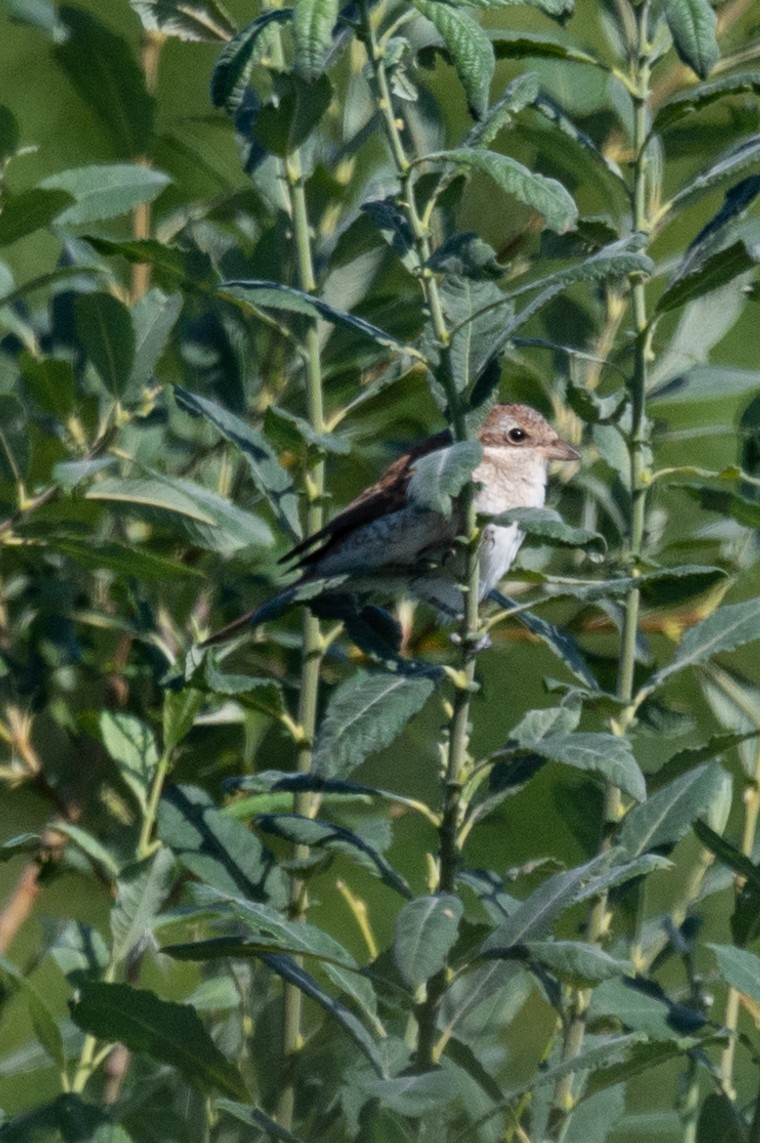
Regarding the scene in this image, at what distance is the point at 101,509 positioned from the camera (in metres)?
2.76

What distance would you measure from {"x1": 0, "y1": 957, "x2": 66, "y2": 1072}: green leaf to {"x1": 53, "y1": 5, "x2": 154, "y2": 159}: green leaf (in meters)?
1.56

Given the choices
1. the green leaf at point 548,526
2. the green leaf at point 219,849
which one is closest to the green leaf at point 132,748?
the green leaf at point 219,849

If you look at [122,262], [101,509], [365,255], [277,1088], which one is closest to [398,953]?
[277,1088]

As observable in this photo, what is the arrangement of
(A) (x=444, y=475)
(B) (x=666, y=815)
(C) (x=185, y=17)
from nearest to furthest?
(A) (x=444, y=475) < (B) (x=666, y=815) < (C) (x=185, y=17)

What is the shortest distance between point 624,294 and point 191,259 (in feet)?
2.84

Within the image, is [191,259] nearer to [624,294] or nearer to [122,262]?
[624,294]

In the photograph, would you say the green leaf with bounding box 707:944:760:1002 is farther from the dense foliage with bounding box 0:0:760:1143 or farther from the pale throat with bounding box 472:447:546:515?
the pale throat with bounding box 472:447:546:515

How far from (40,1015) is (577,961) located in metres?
0.82

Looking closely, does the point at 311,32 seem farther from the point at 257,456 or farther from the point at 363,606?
the point at 363,606

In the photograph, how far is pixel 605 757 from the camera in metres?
1.88

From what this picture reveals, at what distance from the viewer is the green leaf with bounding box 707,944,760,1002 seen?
2031 mm

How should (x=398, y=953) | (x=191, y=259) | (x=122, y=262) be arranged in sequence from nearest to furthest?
(x=398, y=953) < (x=191, y=259) < (x=122, y=262)

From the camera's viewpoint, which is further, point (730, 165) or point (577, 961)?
point (730, 165)

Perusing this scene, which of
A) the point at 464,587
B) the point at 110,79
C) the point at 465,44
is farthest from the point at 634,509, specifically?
the point at 110,79
